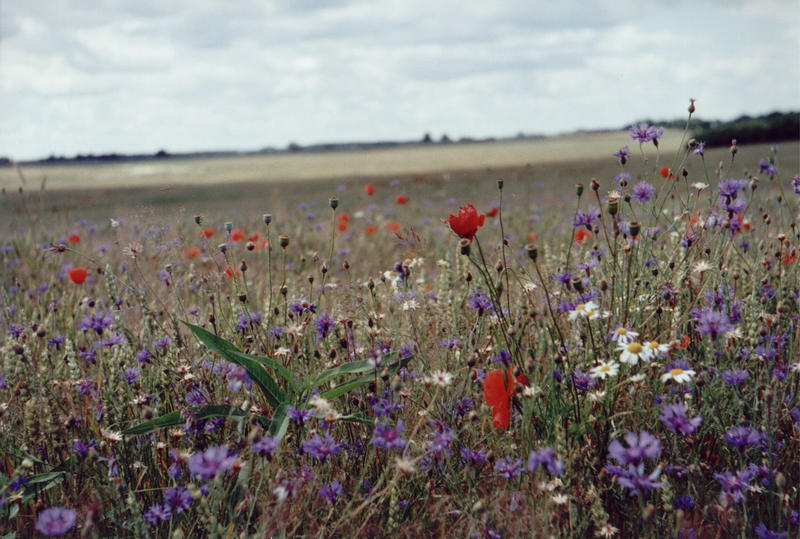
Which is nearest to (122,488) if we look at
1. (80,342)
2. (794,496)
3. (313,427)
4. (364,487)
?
(313,427)

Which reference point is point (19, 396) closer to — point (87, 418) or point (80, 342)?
point (87, 418)

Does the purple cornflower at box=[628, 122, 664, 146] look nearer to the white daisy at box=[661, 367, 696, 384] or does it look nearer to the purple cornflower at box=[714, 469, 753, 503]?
the white daisy at box=[661, 367, 696, 384]

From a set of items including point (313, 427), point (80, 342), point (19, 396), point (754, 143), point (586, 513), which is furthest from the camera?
point (754, 143)

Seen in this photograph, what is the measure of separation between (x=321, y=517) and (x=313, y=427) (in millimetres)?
325

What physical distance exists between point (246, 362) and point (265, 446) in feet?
1.59

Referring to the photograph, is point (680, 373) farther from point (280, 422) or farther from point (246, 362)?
point (246, 362)

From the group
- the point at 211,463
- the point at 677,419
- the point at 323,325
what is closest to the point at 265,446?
the point at 211,463

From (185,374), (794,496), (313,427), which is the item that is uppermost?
(185,374)

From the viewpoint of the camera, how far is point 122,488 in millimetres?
1779

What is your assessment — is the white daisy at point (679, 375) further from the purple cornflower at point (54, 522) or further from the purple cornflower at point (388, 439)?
the purple cornflower at point (54, 522)

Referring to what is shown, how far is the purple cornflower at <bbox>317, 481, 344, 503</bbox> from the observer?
1570 mm

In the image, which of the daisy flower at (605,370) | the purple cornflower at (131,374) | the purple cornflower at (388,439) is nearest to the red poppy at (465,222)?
the daisy flower at (605,370)

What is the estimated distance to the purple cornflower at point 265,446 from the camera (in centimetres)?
140

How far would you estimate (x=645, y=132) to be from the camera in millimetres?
2318
